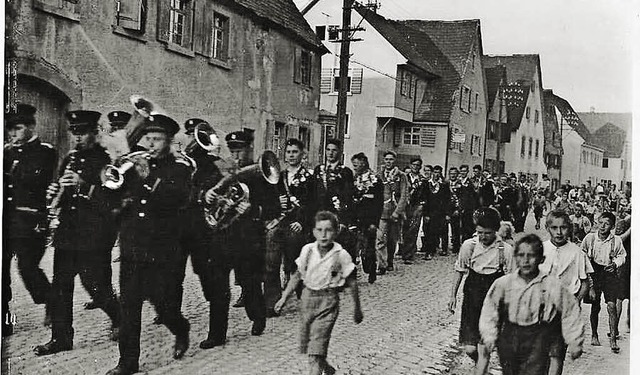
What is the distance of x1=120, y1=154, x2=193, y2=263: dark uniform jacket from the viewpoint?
305cm

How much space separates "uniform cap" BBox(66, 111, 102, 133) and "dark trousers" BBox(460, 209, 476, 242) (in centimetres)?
182

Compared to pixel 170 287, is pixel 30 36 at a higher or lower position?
higher

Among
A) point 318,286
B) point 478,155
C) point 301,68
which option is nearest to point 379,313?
point 318,286

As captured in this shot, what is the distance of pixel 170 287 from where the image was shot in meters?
3.25

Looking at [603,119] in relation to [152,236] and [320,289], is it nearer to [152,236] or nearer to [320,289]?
[320,289]

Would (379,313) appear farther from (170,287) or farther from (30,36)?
(30,36)

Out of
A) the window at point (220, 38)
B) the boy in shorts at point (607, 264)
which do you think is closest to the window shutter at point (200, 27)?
the window at point (220, 38)

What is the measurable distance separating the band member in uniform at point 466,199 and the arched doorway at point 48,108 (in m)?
1.92

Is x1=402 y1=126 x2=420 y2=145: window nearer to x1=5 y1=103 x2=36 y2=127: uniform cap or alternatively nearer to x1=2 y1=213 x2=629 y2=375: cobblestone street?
x1=2 y1=213 x2=629 y2=375: cobblestone street

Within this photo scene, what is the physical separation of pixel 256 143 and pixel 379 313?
1.03 metres

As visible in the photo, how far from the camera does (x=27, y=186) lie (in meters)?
3.13

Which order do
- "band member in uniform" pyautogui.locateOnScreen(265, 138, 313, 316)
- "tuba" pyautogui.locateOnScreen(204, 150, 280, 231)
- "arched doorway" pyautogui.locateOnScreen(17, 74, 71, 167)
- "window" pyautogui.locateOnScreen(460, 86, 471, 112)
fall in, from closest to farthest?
"arched doorway" pyautogui.locateOnScreen(17, 74, 71, 167) → "tuba" pyautogui.locateOnScreen(204, 150, 280, 231) → "band member in uniform" pyautogui.locateOnScreen(265, 138, 313, 316) → "window" pyautogui.locateOnScreen(460, 86, 471, 112)

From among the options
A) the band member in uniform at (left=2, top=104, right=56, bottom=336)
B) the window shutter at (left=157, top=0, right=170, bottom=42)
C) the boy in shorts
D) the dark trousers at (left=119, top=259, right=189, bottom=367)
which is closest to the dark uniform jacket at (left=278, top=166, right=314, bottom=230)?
the dark trousers at (left=119, top=259, right=189, bottom=367)

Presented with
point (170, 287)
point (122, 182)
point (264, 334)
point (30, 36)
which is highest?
point (30, 36)
